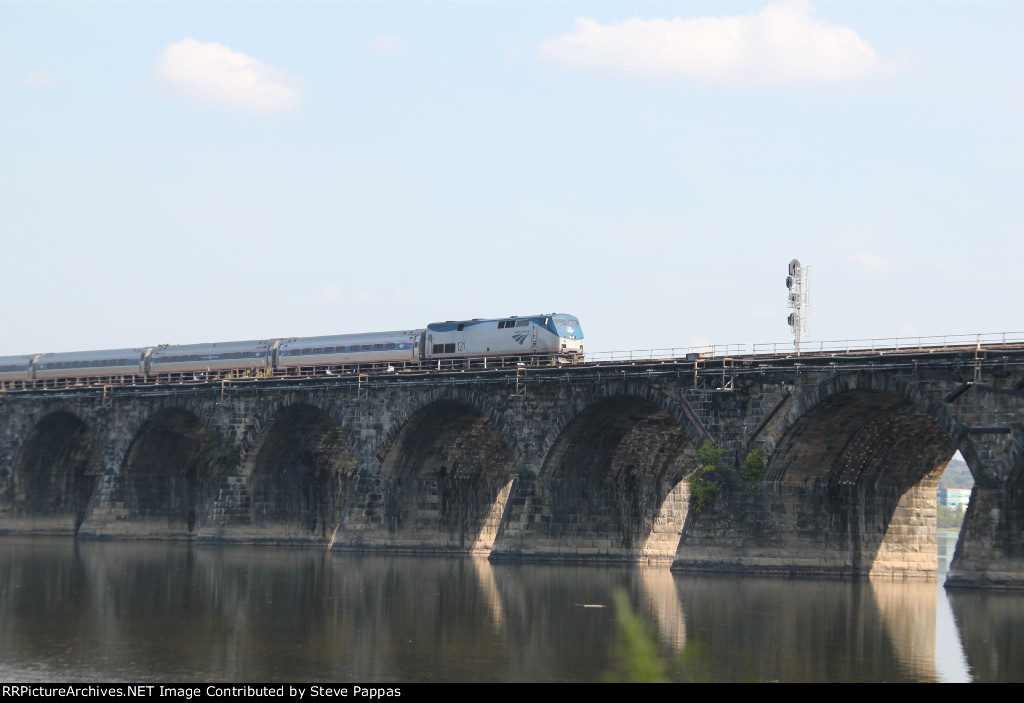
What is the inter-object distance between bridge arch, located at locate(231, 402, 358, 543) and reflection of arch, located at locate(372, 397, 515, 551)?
626cm

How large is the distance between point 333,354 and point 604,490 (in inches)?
855

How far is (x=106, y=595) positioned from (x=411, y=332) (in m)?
31.8

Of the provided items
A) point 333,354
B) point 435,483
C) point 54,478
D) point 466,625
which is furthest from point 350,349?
point 466,625

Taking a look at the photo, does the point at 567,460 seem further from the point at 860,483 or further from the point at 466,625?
the point at 466,625

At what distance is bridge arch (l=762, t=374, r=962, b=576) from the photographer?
54.1m

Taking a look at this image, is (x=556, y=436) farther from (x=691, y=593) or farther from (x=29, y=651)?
(x=29, y=651)

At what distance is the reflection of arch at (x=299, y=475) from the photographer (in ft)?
248

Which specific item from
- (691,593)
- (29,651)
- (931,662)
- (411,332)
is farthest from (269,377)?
(931,662)

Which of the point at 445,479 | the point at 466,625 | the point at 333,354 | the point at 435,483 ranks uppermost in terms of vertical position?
the point at 333,354

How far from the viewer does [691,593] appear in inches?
1949

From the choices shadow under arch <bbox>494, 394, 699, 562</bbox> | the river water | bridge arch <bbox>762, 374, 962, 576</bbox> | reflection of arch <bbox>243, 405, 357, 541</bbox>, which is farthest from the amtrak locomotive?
bridge arch <bbox>762, 374, 962, 576</bbox>

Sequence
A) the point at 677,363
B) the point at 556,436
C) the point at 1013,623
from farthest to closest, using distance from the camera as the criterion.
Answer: the point at 556,436, the point at 677,363, the point at 1013,623

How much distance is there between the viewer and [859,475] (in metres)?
56.9
